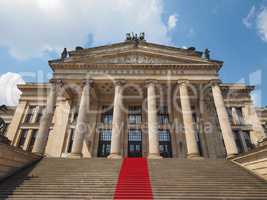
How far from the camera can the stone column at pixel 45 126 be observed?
19.6 m

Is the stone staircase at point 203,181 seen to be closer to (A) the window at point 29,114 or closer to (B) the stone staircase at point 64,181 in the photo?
(B) the stone staircase at point 64,181

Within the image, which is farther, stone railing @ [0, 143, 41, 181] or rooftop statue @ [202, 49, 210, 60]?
rooftop statue @ [202, 49, 210, 60]

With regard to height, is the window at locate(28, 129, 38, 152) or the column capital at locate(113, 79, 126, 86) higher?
the column capital at locate(113, 79, 126, 86)

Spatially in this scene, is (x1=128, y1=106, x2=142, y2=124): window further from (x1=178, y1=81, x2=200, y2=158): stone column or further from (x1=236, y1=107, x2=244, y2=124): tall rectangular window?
(x1=236, y1=107, x2=244, y2=124): tall rectangular window

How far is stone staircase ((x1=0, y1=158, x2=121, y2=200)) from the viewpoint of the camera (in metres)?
10.4

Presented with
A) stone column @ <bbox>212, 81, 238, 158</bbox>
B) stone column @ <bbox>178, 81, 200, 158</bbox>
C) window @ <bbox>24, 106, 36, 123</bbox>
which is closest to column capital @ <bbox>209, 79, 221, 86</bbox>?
stone column @ <bbox>212, 81, 238, 158</bbox>

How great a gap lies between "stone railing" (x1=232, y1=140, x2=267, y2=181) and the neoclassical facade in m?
4.24

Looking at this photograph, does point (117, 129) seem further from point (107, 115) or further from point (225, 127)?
point (225, 127)

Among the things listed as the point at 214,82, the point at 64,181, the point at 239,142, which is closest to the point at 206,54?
the point at 214,82

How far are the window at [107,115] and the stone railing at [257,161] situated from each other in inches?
745

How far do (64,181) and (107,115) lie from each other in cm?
1759

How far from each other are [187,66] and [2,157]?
21.6 m

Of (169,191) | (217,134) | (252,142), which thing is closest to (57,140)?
(169,191)

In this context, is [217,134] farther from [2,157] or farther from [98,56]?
[2,157]
